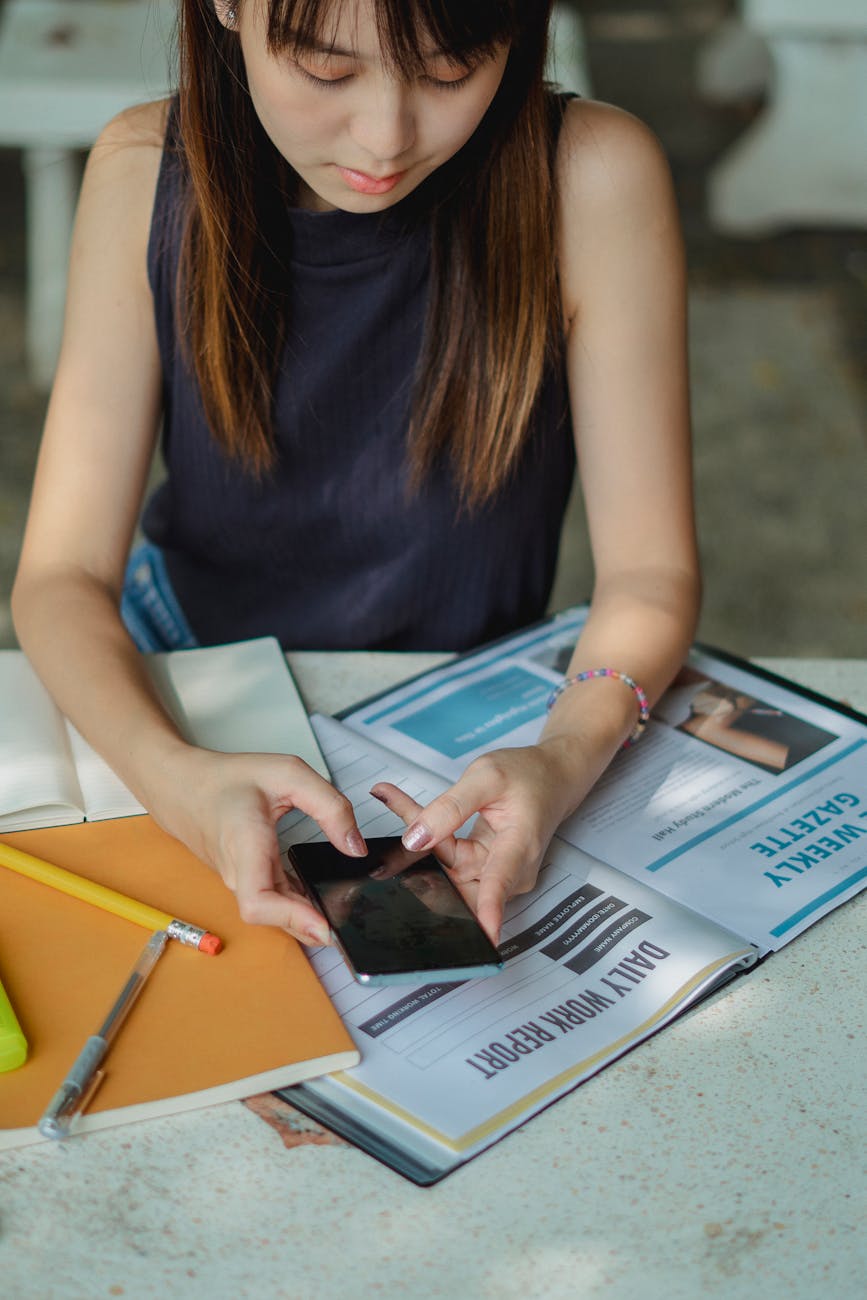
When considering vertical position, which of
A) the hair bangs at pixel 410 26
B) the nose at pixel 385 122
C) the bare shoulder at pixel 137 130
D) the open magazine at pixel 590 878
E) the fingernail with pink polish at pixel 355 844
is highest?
the hair bangs at pixel 410 26

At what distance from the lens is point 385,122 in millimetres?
972

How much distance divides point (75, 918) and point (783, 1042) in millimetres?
419

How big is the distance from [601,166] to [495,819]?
0.63 m

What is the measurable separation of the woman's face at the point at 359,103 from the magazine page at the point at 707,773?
1.29ft

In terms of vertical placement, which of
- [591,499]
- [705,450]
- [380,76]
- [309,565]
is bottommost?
[705,450]

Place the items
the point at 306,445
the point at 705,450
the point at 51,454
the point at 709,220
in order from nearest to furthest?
the point at 51,454
the point at 306,445
the point at 705,450
the point at 709,220

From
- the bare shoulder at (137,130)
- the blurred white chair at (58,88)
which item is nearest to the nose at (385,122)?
the bare shoulder at (137,130)

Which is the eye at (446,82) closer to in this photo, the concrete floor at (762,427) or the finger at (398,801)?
the finger at (398,801)

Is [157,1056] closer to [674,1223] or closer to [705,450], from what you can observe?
[674,1223]

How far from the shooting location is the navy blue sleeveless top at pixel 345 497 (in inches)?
50.7

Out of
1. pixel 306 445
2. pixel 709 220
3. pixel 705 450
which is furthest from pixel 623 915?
pixel 709 220

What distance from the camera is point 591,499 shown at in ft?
Answer: 4.27

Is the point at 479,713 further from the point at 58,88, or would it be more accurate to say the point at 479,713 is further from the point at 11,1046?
the point at 58,88

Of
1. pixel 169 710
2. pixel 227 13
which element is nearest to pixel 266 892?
pixel 169 710
